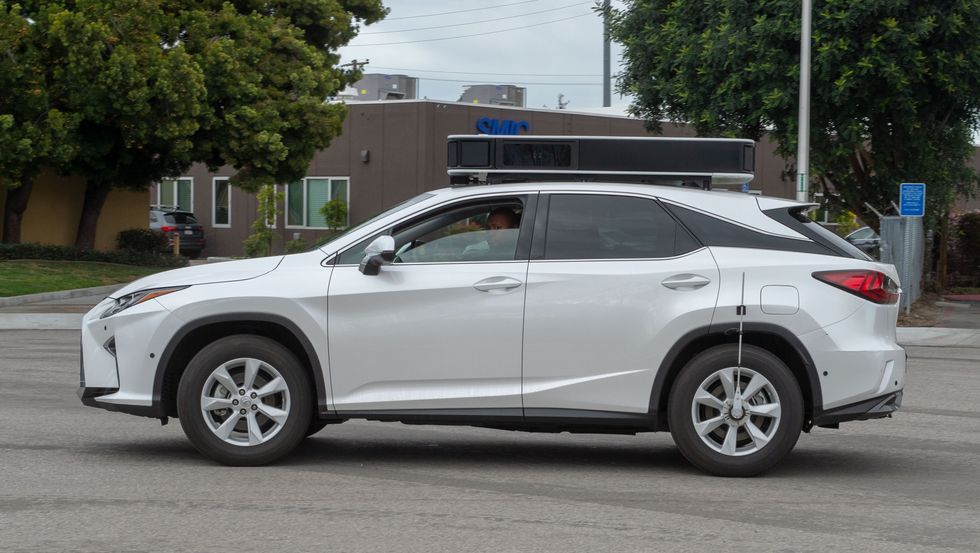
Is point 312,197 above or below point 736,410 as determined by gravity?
above

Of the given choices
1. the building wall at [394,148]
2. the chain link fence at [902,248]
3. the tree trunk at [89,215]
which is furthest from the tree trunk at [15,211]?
the chain link fence at [902,248]

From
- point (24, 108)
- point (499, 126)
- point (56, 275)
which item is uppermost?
point (499, 126)

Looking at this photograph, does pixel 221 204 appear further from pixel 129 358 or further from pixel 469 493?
pixel 469 493

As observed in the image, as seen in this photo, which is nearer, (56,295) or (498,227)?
(498,227)

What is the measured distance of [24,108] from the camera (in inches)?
1037

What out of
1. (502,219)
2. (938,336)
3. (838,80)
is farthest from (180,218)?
(502,219)

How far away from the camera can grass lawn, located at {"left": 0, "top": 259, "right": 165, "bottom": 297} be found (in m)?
24.0

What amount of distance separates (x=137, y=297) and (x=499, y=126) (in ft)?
109

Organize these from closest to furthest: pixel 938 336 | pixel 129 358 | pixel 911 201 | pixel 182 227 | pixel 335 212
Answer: pixel 129 358 < pixel 938 336 < pixel 911 201 < pixel 335 212 < pixel 182 227

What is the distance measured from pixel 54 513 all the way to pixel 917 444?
230 inches

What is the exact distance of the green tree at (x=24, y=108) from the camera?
25.7 m

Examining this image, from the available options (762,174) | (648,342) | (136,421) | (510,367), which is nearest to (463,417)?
(510,367)

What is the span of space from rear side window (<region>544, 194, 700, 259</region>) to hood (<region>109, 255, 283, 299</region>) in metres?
1.71

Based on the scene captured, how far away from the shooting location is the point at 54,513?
20.3 ft
